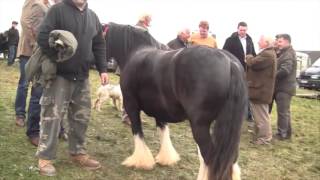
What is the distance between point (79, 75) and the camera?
16.7 feet

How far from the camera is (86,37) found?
505 cm

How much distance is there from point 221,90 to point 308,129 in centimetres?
565

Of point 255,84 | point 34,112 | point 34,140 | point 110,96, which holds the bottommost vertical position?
point 34,140

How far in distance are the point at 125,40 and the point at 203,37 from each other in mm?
2533

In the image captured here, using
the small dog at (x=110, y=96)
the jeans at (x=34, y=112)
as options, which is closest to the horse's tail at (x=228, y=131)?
the jeans at (x=34, y=112)

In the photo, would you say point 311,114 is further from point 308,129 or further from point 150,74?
point 150,74

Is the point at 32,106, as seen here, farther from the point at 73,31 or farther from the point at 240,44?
the point at 240,44

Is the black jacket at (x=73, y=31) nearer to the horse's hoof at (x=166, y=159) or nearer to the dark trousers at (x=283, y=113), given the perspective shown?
the horse's hoof at (x=166, y=159)

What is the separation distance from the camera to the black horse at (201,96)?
14.7 feet

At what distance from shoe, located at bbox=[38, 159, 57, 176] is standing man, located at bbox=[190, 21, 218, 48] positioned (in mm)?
4158

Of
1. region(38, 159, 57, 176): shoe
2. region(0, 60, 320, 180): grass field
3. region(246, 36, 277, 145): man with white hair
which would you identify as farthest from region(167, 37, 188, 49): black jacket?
region(38, 159, 57, 176): shoe

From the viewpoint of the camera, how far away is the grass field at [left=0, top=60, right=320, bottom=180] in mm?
5316

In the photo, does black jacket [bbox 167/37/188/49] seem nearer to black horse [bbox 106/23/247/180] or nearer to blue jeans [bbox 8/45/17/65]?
black horse [bbox 106/23/247/180]

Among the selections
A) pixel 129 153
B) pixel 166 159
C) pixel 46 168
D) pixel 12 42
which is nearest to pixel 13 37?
pixel 12 42
